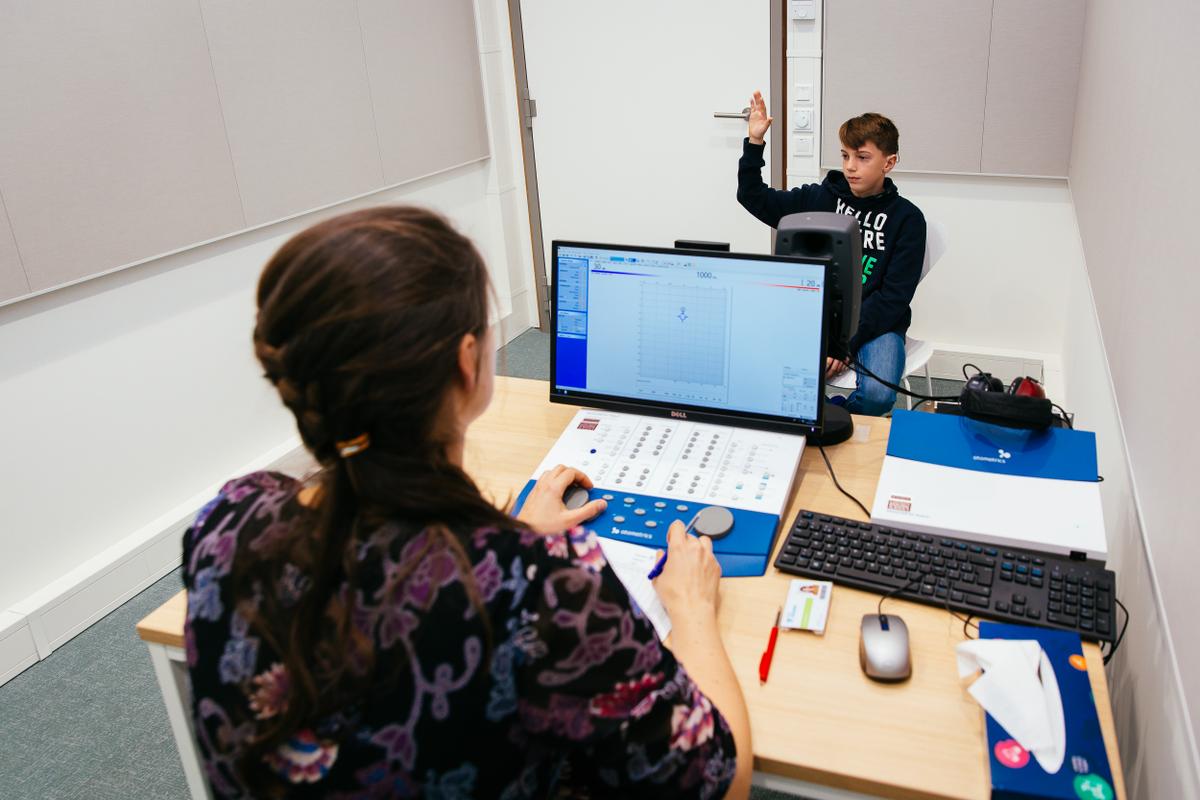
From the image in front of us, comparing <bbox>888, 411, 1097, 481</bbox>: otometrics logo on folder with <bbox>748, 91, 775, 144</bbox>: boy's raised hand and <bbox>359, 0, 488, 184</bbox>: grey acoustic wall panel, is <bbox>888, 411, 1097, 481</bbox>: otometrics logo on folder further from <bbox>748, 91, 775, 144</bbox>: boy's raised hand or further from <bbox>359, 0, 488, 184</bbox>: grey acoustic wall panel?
<bbox>359, 0, 488, 184</bbox>: grey acoustic wall panel

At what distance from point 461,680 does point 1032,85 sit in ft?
10.8

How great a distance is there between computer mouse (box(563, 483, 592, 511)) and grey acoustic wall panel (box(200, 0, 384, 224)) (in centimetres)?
187

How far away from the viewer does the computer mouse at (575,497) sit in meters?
1.59

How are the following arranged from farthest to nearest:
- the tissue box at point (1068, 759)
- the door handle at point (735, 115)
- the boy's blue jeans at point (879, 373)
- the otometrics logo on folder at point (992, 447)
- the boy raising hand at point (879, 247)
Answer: the door handle at point (735, 115), the boy raising hand at point (879, 247), the boy's blue jeans at point (879, 373), the otometrics logo on folder at point (992, 447), the tissue box at point (1068, 759)

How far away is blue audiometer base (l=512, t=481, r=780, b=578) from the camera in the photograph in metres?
1.44

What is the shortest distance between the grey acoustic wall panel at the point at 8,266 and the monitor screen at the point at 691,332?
1473 millimetres

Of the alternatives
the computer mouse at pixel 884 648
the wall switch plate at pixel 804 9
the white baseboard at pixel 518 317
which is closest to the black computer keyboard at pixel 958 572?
the computer mouse at pixel 884 648

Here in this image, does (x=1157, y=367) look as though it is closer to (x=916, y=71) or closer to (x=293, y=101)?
(x=916, y=71)

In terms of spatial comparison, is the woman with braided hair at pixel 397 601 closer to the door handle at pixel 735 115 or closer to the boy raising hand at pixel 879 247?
the boy raising hand at pixel 879 247

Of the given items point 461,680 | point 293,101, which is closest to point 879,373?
point 293,101

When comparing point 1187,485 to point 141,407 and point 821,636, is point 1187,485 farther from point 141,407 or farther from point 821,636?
point 141,407

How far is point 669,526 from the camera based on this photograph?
1.50 m

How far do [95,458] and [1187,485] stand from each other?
2.60 m

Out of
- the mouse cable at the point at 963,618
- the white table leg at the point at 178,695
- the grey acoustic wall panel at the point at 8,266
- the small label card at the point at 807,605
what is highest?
the grey acoustic wall panel at the point at 8,266
